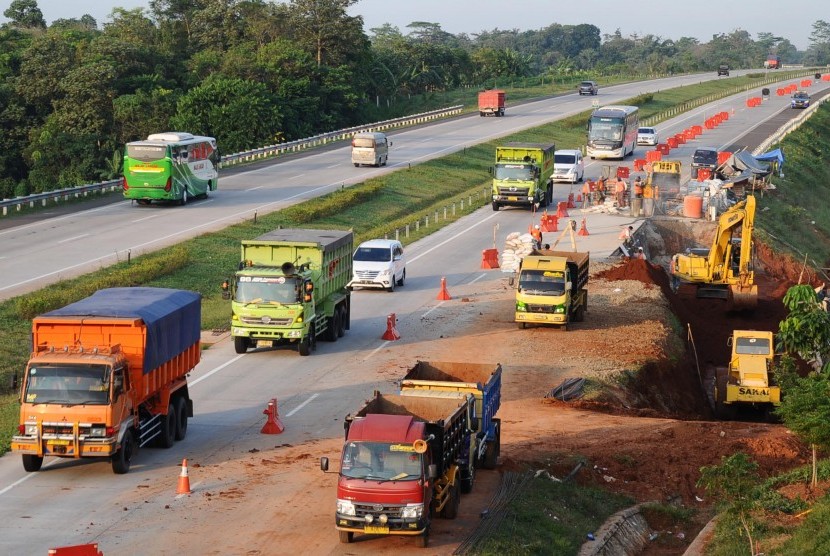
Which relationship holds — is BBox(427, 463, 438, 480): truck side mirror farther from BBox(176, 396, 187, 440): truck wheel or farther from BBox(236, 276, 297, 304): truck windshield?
BBox(236, 276, 297, 304): truck windshield

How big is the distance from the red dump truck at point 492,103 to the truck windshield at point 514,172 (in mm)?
57097

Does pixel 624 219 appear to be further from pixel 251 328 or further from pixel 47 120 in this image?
pixel 47 120

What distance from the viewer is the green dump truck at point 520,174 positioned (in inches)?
2724

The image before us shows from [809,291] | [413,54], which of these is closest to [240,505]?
[809,291]

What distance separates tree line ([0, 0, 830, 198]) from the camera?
317 ft

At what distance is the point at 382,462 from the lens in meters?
22.0

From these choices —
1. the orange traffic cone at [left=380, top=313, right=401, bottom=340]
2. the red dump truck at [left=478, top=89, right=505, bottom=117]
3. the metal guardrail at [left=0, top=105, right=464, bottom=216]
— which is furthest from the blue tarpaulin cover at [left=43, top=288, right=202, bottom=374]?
the red dump truck at [left=478, top=89, right=505, bottom=117]

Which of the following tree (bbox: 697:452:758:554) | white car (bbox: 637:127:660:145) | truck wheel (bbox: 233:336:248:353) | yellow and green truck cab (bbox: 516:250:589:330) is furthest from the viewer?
white car (bbox: 637:127:660:145)

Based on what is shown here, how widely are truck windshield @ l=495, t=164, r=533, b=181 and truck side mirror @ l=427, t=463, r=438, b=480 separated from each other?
47536mm

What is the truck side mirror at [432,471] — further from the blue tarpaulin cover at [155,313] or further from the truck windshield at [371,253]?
the truck windshield at [371,253]

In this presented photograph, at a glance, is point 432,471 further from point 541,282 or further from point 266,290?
point 541,282

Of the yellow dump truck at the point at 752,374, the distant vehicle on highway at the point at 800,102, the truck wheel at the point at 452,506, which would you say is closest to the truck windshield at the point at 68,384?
the truck wheel at the point at 452,506

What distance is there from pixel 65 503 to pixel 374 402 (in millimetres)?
6415

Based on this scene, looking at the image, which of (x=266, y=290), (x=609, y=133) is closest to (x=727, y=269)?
(x=266, y=290)
